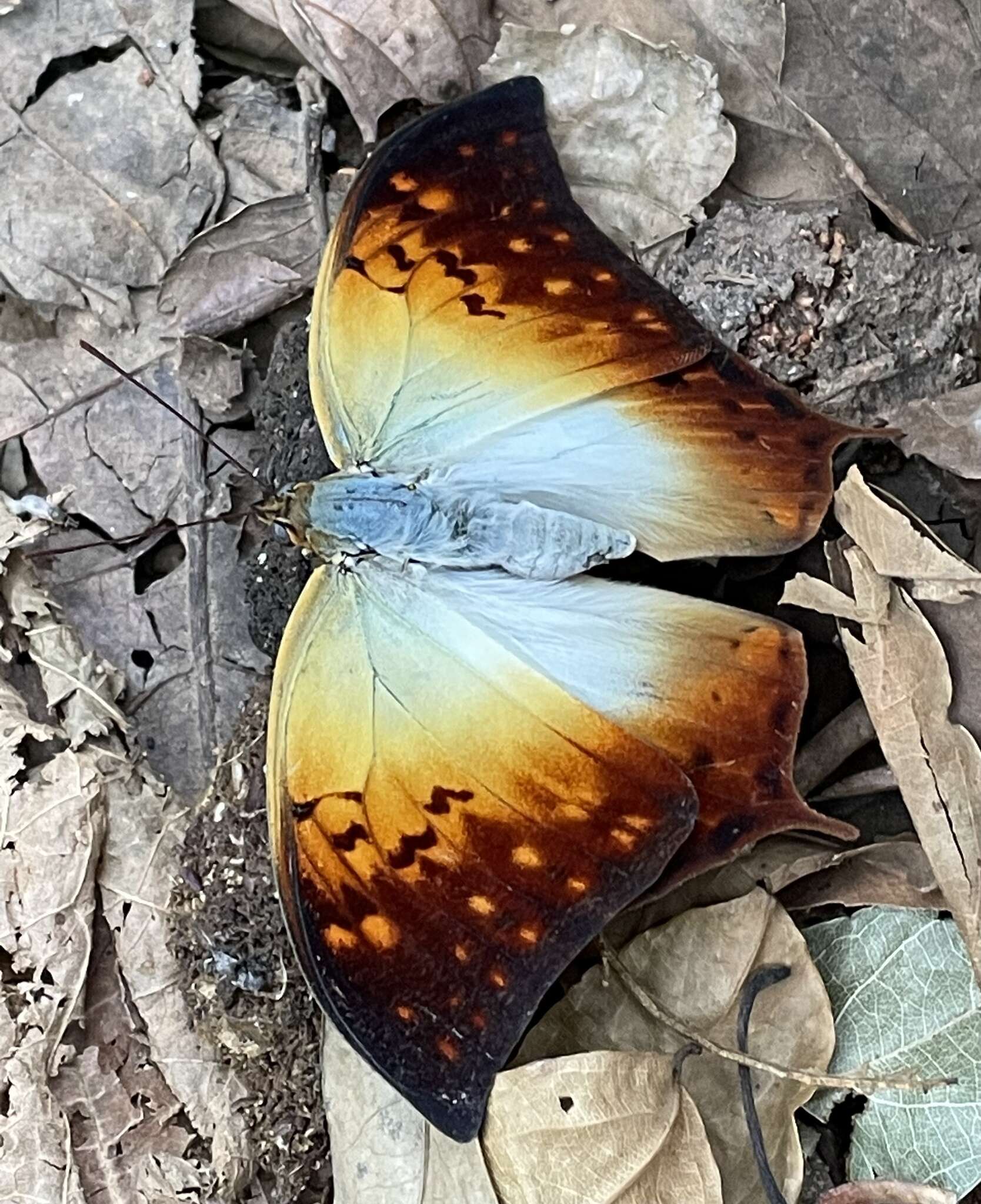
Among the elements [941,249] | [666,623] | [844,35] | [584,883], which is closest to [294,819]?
[584,883]

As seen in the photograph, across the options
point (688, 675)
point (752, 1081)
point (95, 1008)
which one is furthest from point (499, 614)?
point (95, 1008)

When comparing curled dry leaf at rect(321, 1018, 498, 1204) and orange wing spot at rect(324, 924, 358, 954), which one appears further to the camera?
curled dry leaf at rect(321, 1018, 498, 1204)

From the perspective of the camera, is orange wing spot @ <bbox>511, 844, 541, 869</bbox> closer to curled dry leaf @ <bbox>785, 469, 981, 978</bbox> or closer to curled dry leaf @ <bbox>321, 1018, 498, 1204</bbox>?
curled dry leaf @ <bbox>321, 1018, 498, 1204</bbox>

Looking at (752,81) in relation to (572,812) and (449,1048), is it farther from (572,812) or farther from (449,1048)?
(449,1048)

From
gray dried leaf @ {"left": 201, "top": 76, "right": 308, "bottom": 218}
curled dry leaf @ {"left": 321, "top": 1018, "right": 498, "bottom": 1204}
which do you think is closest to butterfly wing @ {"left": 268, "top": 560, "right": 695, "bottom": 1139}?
curled dry leaf @ {"left": 321, "top": 1018, "right": 498, "bottom": 1204}

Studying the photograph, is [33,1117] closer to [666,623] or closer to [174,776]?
[174,776]

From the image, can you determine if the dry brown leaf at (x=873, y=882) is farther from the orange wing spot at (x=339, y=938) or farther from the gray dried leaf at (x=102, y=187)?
the gray dried leaf at (x=102, y=187)

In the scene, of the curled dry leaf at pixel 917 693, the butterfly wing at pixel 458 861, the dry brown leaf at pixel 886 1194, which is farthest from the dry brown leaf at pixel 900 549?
the dry brown leaf at pixel 886 1194
